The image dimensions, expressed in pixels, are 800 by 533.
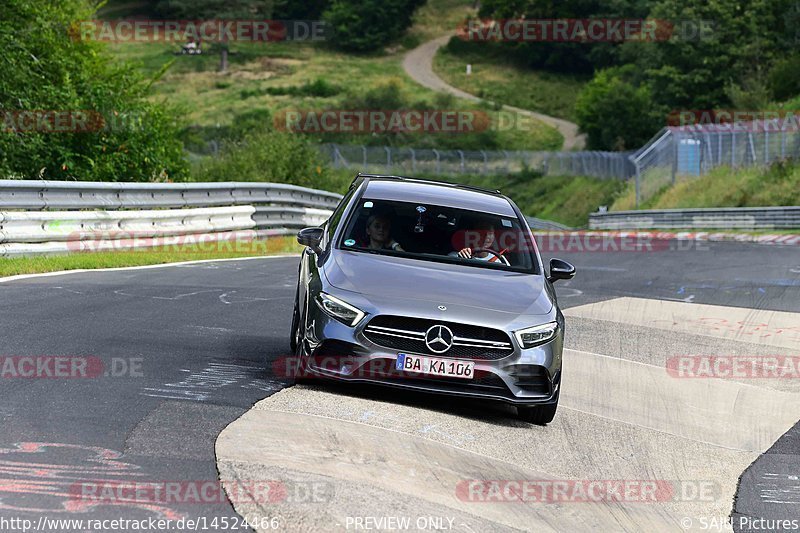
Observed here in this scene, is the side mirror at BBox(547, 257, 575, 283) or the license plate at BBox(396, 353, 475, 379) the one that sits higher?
the side mirror at BBox(547, 257, 575, 283)

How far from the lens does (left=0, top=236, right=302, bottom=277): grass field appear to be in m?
16.0

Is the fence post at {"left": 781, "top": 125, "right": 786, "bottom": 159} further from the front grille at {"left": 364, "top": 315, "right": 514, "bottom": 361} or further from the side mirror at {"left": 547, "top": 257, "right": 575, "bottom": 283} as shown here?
the front grille at {"left": 364, "top": 315, "right": 514, "bottom": 361}

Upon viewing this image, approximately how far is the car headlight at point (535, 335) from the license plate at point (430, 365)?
1.60 feet

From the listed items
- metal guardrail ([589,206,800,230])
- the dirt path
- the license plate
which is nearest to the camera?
the license plate

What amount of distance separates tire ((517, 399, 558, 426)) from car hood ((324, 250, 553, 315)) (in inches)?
26.2

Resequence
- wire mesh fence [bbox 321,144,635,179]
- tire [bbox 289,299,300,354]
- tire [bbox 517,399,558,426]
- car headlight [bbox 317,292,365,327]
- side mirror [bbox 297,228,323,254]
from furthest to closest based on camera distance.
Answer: wire mesh fence [bbox 321,144,635,179]
tire [bbox 289,299,300,354]
side mirror [bbox 297,228,323,254]
tire [bbox 517,399,558,426]
car headlight [bbox 317,292,365,327]

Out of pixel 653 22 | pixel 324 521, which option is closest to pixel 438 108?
pixel 653 22

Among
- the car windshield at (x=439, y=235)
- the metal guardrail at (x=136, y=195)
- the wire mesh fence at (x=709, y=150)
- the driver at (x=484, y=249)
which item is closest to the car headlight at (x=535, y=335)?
the car windshield at (x=439, y=235)

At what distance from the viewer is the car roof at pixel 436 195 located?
10.2 m

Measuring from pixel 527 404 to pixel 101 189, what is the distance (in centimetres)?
1201

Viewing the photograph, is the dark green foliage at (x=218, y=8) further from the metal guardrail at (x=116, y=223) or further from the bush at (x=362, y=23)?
A: the metal guardrail at (x=116, y=223)

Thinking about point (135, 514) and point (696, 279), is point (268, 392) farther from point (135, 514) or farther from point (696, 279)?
point (696, 279)

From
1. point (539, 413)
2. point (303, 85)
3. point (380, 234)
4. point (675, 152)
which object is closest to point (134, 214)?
point (380, 234)

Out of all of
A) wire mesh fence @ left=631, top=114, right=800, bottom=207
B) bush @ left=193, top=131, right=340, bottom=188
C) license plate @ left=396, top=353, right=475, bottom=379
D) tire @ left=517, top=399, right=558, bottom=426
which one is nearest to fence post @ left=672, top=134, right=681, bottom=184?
wire mesh fence @ left=631, top=114, right=800, bottom=207
